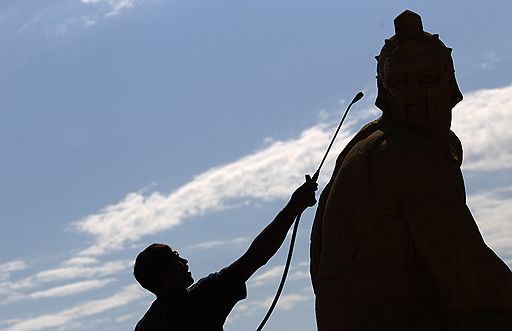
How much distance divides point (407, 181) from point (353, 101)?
1.07 meters

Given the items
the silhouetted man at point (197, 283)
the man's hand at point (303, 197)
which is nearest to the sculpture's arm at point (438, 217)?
the man's hand at point (303, 197)

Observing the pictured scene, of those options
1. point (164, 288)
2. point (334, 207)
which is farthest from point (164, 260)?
point (334, 207)

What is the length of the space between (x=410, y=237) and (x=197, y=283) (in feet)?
4.68

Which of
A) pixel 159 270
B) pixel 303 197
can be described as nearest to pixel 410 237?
pixel 303 197

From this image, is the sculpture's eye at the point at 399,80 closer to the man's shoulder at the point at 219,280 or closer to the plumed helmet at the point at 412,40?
the plumed helmet at the point at 412,40

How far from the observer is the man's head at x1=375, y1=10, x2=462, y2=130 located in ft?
19.8

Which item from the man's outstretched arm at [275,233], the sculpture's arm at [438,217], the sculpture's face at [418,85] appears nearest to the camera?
the sculpture's arm at [438,217]

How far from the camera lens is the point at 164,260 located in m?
6.13

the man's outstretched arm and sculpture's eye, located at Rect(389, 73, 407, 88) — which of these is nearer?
sculpture's eye, located at Rect(389, 73, 407, 88)

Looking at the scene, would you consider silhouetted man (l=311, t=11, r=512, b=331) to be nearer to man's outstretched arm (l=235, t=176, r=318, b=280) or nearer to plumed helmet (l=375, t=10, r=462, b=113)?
plumed helmet (l=375, t=10, r=462, b=113)

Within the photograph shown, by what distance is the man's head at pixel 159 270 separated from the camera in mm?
6125

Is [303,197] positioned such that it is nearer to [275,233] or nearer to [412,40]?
[275,233]

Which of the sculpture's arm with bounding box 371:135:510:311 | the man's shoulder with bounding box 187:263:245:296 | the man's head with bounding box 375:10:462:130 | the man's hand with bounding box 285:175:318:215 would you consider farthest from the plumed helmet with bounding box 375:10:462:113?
the man's shoulder with bounding box 187:263:245:296

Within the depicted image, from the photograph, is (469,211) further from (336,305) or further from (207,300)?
(207,300)
